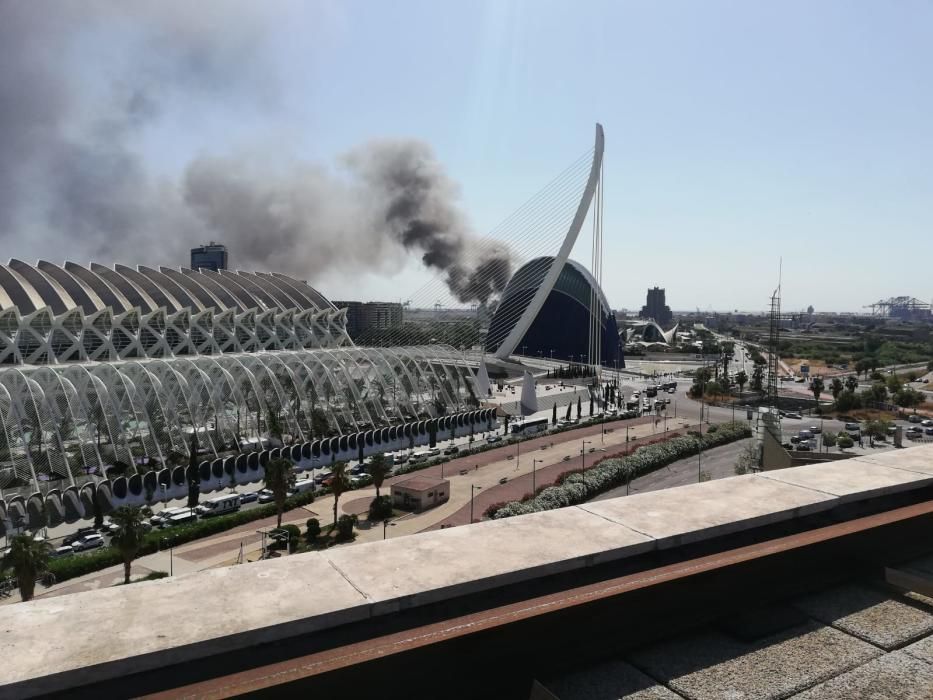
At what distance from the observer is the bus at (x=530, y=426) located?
40156 mm

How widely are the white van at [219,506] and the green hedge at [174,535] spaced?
1.36 ft

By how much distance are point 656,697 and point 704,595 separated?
2.10 feet

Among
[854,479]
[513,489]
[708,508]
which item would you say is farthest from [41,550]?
[854,479]

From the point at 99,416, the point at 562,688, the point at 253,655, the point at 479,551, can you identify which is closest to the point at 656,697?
the point at 562,688

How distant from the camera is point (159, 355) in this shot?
39.1 metres

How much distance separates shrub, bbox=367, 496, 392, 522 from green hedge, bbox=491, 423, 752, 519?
3829 millimetres

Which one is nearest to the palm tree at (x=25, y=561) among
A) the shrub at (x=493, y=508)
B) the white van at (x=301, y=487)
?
the white van at (x=301, y=487)

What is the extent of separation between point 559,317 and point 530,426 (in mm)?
42027

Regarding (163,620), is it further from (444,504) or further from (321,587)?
(444,504)

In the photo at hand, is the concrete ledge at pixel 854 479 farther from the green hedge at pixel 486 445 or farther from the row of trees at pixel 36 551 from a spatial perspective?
the green hedge at pixel 486 445

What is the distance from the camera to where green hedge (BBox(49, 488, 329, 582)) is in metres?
18.6

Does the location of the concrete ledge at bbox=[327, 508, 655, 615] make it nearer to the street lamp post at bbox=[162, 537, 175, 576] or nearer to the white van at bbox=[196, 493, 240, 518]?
the street lamp post at bbox=[162, 537, 175, 576]

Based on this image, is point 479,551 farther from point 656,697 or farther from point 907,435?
point 907,435

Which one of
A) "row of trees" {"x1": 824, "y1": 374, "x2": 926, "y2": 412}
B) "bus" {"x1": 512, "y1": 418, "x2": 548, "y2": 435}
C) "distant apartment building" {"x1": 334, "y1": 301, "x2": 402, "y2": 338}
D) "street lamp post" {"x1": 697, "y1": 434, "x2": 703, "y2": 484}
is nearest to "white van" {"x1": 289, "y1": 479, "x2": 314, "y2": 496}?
"bus" {"x1": 512, "y1": 418, "x2": 548, "y2": 435}
